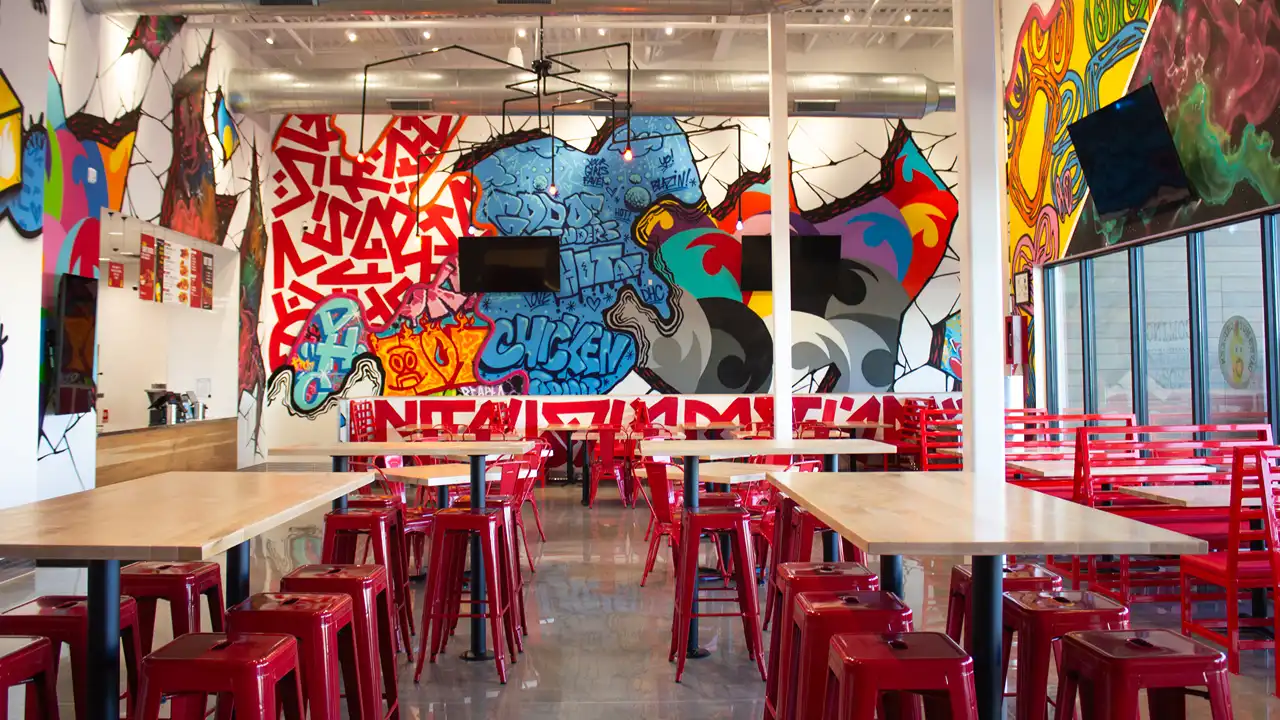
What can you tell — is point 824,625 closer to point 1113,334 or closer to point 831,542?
point 831,542

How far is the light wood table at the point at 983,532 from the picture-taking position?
80.9 inches

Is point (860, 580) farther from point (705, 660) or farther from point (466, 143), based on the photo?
point (466, 143)

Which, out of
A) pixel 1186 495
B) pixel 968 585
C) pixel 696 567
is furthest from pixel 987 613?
pixel 1186 495

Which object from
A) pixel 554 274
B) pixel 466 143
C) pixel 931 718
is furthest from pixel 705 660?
pixel 466 143

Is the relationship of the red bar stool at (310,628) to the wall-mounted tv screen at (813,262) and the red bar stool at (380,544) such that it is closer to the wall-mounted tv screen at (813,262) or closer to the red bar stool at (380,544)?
the red bar stool at (380,544)

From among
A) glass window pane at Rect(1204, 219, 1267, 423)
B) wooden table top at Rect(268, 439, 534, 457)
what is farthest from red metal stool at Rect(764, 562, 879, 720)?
glass window pane at Rect(1204, 219, 1267, 423)

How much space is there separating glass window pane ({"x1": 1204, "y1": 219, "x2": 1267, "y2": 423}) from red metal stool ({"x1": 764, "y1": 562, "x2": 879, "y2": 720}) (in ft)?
15.5

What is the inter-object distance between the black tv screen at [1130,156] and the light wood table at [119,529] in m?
6.48

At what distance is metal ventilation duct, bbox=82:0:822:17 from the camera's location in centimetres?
728

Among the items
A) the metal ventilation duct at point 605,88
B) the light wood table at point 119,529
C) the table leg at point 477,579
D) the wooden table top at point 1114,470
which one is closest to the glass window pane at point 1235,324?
the wooden table top at point 1114,470

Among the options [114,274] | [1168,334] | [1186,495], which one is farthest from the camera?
[114,274]

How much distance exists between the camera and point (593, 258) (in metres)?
11.2

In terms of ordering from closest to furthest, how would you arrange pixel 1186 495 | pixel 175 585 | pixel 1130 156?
1. pixel 175 585
2. pixel 1186 495
3. pixel 1130 156

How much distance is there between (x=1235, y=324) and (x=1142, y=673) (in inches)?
219
